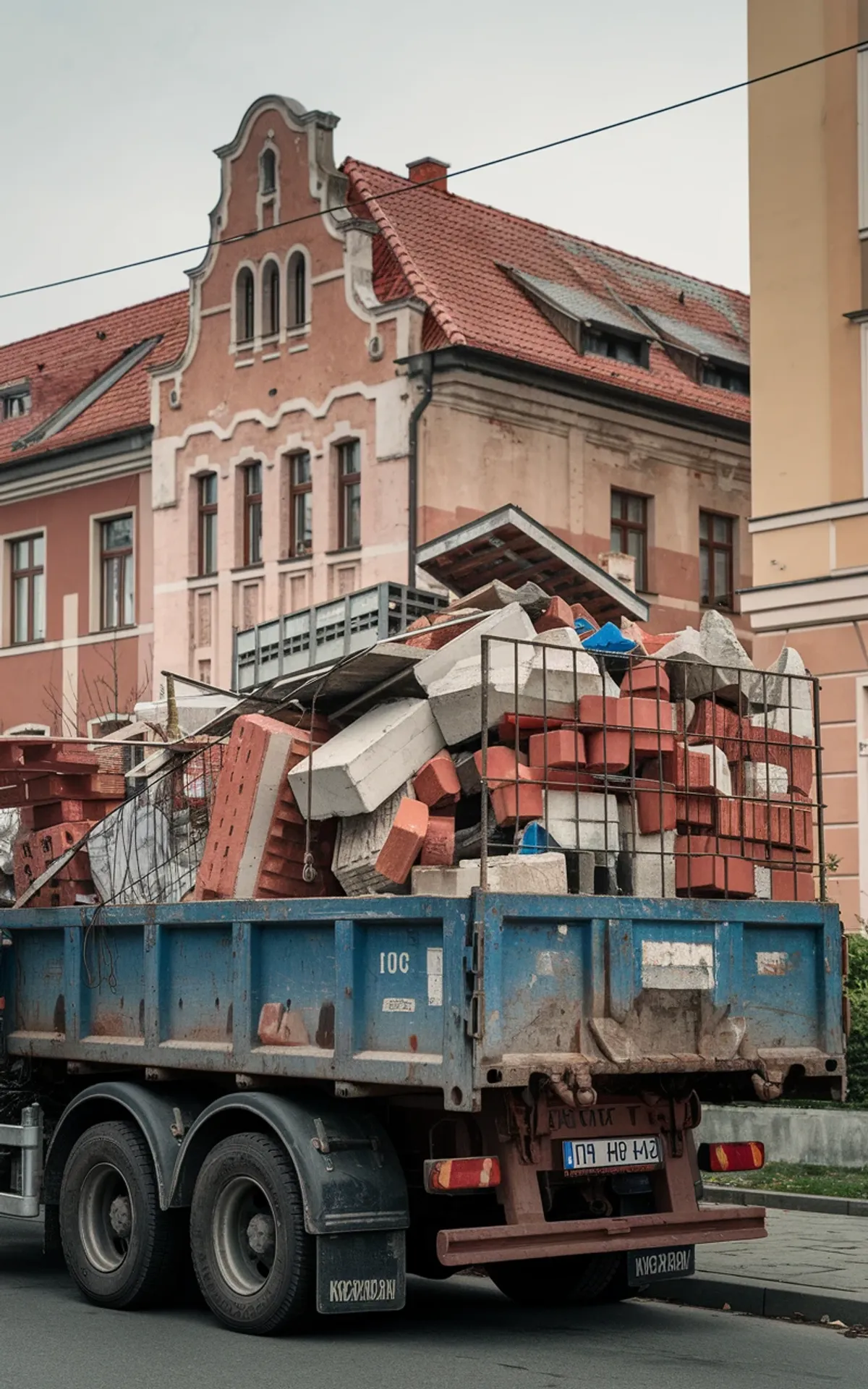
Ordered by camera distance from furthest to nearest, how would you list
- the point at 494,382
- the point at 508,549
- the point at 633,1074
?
the point at 494,382 → the point at 508,549 → the point at 633,1074

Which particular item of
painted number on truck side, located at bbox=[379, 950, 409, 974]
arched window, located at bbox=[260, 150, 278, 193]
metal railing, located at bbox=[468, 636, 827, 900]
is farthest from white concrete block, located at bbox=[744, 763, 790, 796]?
arched window, located at bbox=[260, 150, 278, 193]

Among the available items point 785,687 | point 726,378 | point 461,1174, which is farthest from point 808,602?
point 726,378

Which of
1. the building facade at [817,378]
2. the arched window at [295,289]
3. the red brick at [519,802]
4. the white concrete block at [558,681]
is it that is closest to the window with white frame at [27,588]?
the arched window at [295,289]

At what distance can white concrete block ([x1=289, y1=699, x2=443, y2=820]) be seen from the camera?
8633mm

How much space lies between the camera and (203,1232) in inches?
339

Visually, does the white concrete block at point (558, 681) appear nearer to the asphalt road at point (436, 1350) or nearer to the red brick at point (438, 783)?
the red brick at point (438, 783)

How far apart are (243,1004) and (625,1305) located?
8.28ft

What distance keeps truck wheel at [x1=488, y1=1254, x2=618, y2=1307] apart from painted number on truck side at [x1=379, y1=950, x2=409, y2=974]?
2.03 meters

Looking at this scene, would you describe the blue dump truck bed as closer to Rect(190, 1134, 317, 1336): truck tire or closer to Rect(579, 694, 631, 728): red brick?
Rect(190, 1134, 317, 1336): truck tire

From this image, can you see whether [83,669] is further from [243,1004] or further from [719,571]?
[243,1004]

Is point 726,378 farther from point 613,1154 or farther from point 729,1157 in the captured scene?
point 613,1154

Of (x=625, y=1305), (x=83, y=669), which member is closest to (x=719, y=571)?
(x=83, y=669)

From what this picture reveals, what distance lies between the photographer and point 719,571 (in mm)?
30797

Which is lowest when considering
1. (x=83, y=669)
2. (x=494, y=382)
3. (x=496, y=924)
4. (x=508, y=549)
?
(x=496, y=924)
